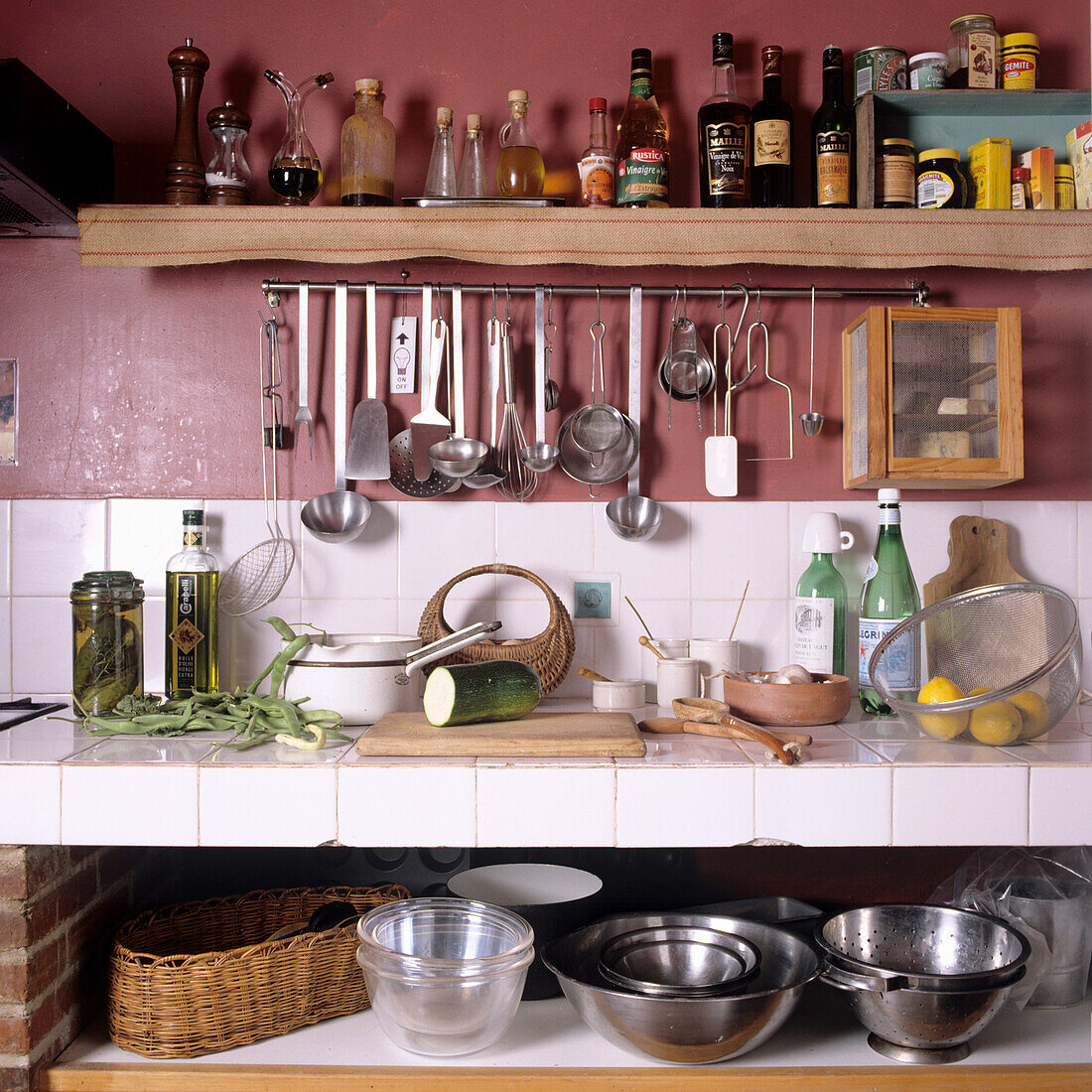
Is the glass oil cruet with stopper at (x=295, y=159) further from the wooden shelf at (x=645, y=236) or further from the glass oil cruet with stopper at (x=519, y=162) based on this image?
the glass oil cruet with stopper at (x=519, y=162)

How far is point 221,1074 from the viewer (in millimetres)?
1182

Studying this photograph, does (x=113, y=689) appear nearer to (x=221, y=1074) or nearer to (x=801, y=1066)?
(x=221, y=1074)

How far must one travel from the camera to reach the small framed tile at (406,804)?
1.22 metres

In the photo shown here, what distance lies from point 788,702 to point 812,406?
24.0 inches

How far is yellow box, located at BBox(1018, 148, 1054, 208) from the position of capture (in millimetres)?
1687

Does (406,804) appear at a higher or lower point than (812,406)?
lower

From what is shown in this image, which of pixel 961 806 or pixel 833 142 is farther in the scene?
pixel 833 142

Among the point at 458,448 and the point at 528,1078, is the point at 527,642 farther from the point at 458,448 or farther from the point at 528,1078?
the point at 528,1078

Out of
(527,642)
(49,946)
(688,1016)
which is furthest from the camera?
(527,642)

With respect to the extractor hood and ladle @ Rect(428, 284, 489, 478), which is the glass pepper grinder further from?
ladle @ Rect(428, 284, 489, 478)

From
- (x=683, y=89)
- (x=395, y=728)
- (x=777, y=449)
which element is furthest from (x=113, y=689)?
(x=683, y=89)

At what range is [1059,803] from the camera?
4.03ft

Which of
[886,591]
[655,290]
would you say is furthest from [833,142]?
[886,591]

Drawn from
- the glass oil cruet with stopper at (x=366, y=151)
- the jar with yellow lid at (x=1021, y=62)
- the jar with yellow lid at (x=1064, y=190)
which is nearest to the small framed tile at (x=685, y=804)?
the glass oil cruet with stopper at (x=366, y=151)
